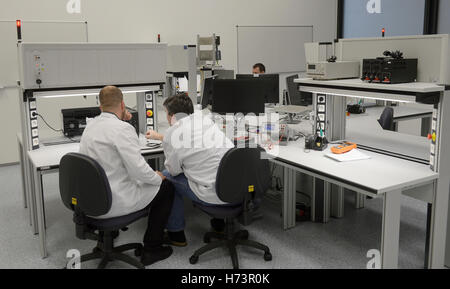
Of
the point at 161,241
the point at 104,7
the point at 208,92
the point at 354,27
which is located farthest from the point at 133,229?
the point at 354,27

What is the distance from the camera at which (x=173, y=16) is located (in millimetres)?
5840

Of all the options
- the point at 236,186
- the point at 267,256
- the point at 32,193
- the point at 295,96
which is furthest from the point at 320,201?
the point at 32,193

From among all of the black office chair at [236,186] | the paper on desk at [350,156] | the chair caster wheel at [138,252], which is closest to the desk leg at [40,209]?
the chair caster wheel at [138,252]

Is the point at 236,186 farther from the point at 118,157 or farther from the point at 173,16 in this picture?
the point at 173,16

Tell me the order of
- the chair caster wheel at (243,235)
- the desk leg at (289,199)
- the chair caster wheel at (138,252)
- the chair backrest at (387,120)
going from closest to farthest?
the chair caster wheel at (138,252)
the chair caster wheel at (243,235)
the desk leg at (289,199)
the chair backrest at (387,120)

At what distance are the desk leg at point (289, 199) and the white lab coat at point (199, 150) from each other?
0.69 meters

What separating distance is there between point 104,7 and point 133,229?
130 inches

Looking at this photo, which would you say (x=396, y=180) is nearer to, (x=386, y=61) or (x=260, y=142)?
(x=386, y=61)

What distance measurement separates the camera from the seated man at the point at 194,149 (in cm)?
256

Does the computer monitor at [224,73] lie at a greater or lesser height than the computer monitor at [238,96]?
greater

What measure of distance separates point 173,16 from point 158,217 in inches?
152

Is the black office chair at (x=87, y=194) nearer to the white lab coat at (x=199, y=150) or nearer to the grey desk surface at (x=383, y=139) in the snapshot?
the white lab coat at (x=199, y=150)

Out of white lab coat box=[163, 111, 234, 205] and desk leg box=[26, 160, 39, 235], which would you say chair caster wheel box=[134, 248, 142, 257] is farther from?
desk leg box=[26, 160, 39, 235]

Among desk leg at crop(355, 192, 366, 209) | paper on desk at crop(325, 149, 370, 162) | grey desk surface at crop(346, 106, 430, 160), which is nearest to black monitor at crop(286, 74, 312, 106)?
grey desk surface at crop(346, 106, 430, 160)
